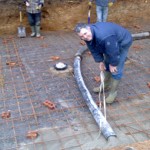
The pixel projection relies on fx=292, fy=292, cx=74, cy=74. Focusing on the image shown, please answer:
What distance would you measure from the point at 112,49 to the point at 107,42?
5.0 inches

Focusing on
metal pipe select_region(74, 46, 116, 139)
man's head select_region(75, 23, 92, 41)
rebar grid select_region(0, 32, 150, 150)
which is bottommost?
rebar grid select_region(0, 32, 150, 150)

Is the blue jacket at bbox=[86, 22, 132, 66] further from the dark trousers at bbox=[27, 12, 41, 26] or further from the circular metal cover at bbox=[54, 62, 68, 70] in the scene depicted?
the dark trousers at bbox=[27, 12, 41, 26]

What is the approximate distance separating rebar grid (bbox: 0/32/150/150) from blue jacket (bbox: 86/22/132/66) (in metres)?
0.94

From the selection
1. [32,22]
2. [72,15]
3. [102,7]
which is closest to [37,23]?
[32,22]

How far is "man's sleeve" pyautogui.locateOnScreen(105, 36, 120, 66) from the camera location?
13.4ft

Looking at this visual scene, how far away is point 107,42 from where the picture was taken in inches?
161

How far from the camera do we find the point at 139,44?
7.25 meters

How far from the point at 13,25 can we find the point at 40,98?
3611 mm

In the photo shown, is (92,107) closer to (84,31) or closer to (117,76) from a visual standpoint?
(117,76)

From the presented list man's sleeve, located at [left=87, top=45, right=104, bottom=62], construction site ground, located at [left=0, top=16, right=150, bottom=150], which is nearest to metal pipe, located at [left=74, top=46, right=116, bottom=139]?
construction site ground, located at [left=0, top=16, right=150, bottom=150]

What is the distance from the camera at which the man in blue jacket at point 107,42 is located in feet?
13.4

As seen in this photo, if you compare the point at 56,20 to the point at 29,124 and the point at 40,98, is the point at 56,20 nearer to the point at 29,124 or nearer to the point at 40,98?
the point at 40,98

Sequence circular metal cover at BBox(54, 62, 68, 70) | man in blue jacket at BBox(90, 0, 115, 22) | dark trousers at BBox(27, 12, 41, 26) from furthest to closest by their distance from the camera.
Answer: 1. dark trousers at BBox(27, 12, 41, 26)
2. man in blue jacket at BBox(90, 0, 115, 22)
3. circular metal cover at BBox(54, 62, 68, 70)

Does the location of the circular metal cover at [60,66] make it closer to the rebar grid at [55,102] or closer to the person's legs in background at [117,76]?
the rebar grid at [55,102]
